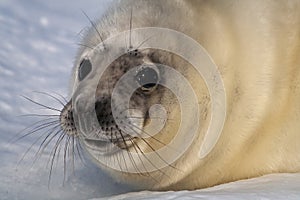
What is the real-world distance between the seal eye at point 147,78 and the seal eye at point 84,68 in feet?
1.02

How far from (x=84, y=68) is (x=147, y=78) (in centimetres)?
40

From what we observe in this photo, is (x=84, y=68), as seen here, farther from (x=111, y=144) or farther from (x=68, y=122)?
(x=111, y=144)

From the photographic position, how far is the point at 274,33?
9.37 feet

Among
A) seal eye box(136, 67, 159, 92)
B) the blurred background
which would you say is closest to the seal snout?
seal eye box(136, 67, 159, 92)

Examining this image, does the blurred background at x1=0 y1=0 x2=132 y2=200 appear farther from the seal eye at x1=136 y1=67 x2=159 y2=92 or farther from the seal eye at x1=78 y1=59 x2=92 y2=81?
the seal eye at x1=136 y1=67 x2=159 y2=92

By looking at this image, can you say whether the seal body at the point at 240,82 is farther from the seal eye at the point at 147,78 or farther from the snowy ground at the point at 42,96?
the snowy ground at the point at 42,96

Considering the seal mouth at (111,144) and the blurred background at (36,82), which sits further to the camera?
the blurred background at (36,82)

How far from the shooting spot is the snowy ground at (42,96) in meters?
2.49

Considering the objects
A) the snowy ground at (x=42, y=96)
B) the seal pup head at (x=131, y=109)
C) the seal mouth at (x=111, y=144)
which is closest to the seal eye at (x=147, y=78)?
the seal pup head at (x=131, y=109)

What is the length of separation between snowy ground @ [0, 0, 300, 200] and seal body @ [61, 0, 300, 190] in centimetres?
24

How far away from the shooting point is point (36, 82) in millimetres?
5207

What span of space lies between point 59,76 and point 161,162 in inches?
105

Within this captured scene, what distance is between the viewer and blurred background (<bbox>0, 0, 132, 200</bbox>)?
11.0 ft

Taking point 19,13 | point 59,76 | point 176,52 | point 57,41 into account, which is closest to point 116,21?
point 176,52
